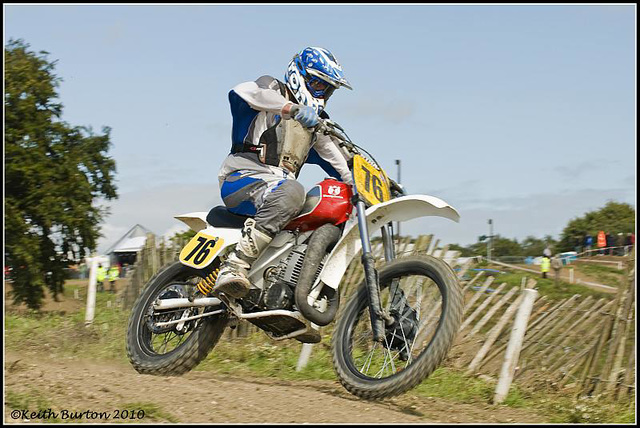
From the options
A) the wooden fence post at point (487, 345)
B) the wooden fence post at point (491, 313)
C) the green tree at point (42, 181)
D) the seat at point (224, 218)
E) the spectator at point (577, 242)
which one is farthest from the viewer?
the spectator at point (577, 242)

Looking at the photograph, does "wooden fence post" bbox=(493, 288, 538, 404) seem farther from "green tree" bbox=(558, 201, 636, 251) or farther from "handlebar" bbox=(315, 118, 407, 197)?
"green tree" bbox=(558, 201, 636, 251)

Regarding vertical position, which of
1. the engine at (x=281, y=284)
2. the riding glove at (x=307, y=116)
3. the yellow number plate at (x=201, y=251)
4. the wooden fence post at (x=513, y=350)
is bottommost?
the wooden fence post at (x=513, y=350)

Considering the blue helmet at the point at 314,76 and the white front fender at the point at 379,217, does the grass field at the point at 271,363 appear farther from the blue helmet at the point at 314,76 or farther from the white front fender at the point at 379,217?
the blue helmet at the point at 314,76

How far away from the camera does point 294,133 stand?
6922 millimetres

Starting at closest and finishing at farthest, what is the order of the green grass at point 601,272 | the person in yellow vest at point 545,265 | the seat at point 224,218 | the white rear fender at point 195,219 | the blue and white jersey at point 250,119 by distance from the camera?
1. the blue and white jersey at point 250,119
2. the seat at point 224,218
3. the white rear fender at point 195,219
4. the green grass at point 601,272
5. the person in yellow vest at point 545,265

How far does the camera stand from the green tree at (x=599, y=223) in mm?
64125

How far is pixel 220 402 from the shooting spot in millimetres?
5984

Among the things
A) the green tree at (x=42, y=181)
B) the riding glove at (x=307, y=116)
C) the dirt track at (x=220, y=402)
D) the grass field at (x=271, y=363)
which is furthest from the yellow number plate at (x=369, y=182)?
the green tree at (x=42, y=181)

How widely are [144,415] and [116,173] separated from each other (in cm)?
2188

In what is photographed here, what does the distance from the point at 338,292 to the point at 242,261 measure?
0.82 metres

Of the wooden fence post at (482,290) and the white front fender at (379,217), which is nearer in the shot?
the white front fender at (379,217)

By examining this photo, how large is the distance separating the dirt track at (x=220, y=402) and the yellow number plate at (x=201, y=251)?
99 cm

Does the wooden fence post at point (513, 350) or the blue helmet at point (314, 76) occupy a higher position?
the blue helmet at point (314, 76)

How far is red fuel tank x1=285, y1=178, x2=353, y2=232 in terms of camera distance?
259 inches
